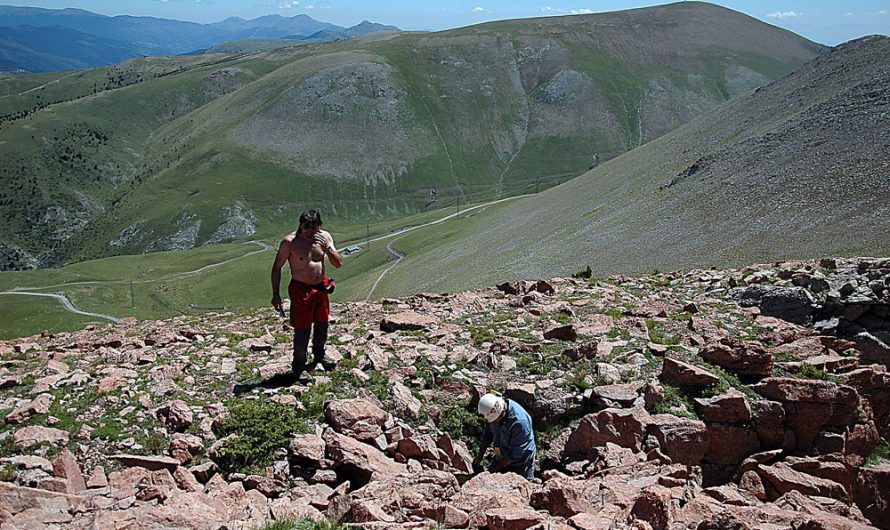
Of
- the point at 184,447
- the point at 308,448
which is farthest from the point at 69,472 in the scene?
the point at 308,448

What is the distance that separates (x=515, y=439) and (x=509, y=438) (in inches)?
4.4

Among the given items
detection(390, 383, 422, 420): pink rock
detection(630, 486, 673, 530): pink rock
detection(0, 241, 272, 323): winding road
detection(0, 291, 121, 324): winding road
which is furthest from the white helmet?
detection(0, 291, 121, 324): winding road

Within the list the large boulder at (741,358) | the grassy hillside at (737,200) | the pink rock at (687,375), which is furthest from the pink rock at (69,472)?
the grassy hillside at (737,200)

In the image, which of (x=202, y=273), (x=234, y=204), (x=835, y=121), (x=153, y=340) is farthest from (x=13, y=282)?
(x=835, y=121)

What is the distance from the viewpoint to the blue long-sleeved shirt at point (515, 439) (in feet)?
37.3

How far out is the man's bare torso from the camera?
1345 centimetres

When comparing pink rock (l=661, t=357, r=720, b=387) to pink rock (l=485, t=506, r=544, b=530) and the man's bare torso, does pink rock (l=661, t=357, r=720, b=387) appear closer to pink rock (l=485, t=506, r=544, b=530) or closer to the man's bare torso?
pink rock (l=485, t=506, r=544, b=530)

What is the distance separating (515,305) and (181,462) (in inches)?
511

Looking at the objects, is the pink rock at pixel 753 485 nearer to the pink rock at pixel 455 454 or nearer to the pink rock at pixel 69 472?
the pink rock at pixel 455 454

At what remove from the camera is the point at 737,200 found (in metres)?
44.0

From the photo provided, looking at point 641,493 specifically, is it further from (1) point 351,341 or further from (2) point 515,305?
(2) point 515,305

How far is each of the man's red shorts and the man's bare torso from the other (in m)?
0.15

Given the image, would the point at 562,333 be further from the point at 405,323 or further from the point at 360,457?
the point at 360,457

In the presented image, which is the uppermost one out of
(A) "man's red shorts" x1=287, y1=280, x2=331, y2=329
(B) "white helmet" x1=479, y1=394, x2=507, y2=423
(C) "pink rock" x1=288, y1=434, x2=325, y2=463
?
(A) "man's red shorts" x1=287, y1=280, x2=331, y2=329
